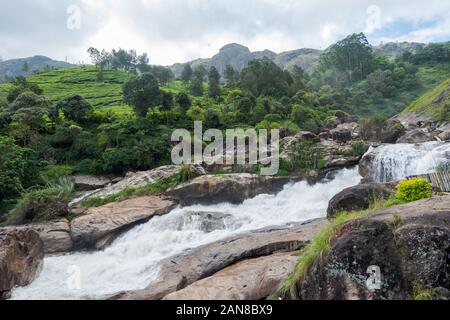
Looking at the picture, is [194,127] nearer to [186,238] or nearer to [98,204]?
[98,204]

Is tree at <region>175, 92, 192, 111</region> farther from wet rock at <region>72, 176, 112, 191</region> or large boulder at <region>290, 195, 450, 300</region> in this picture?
large boulder at <region>290, 195, 450, 300</region>

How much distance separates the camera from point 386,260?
521 centimetres

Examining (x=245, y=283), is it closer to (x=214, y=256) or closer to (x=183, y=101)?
(x=214, y=256)

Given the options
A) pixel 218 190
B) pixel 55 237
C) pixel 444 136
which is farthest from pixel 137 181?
pixel 444 136

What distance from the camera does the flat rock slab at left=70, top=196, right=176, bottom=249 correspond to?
1659cm

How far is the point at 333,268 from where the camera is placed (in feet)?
17.9

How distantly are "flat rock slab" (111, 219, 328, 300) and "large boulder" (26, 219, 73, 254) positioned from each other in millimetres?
6190

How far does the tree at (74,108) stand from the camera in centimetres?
3428

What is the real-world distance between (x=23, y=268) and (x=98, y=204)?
7.84 m

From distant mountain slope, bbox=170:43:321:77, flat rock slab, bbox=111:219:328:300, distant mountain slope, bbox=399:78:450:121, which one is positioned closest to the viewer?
flat rock slab, bbox=111:219:328:300

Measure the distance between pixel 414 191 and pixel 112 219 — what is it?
45.7 feet

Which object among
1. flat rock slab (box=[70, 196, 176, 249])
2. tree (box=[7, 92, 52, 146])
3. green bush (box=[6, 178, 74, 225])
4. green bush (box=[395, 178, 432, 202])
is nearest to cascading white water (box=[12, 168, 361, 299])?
flat rock slab (box=[70, 196, 176, 249])

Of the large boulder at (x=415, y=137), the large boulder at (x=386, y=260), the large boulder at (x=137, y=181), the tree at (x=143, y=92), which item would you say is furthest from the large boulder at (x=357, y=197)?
the tree at (x=143, y=92)
